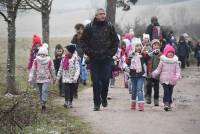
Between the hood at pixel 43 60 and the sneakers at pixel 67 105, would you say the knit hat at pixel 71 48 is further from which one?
the sneakers at pixel 67 105

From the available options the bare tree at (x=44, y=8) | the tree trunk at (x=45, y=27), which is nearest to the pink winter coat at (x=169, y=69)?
the bare tree at (x=44, y=8)

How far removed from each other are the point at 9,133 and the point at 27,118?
178cm

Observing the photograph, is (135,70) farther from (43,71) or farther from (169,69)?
(43,71)

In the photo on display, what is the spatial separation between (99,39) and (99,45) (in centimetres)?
12

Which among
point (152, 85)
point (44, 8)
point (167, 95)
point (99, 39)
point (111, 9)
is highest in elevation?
point (111, 9)

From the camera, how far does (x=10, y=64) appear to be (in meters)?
15.7

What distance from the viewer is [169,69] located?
45.1ft

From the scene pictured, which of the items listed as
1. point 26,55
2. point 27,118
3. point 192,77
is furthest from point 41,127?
point 26,55

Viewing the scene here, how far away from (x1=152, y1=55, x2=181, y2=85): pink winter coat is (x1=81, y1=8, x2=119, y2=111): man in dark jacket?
1817 mm

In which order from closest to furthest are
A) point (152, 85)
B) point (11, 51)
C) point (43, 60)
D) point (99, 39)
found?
point (99, 39) < point (43, 60) < point (152, 85) < point (11, 51)

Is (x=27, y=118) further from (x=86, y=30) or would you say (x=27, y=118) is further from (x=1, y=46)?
(x=1, y=46)

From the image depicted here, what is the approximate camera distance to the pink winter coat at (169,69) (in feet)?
45.1

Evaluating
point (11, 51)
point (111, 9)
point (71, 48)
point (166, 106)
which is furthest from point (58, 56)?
point (111, 9)

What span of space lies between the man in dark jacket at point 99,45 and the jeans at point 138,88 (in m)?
1.51
